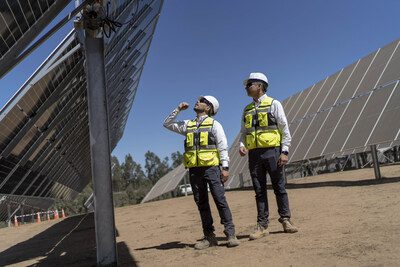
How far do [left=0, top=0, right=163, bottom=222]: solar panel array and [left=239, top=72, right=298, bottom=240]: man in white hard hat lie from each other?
3.85 meters

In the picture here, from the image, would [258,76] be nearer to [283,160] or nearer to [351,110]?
[283,160]

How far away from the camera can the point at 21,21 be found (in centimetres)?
780

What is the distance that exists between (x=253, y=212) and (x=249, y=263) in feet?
14.1

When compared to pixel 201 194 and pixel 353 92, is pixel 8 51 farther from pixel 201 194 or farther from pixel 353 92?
pixel 353 92

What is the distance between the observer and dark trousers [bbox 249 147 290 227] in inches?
206

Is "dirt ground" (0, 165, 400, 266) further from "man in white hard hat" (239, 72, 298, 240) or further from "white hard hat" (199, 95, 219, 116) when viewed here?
"white hard hat" (199, 95, 219, 116)

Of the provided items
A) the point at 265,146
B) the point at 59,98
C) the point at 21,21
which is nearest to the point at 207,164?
the point at 265,146

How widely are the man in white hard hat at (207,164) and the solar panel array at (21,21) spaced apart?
3337mm

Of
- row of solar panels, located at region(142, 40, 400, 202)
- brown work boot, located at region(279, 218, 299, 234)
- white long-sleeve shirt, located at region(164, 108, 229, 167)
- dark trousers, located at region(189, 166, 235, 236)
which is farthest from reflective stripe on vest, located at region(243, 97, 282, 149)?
row of solar panels, located at region(142, 40, 400, 202)

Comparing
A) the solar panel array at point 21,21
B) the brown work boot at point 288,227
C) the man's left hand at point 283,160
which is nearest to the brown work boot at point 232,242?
the brown work boot at point 288,227

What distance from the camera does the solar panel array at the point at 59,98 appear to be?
11.5 metres

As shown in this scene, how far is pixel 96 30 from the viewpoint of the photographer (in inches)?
201

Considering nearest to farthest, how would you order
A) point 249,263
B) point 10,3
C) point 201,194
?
point 249,263
point 201,194
point 10,3

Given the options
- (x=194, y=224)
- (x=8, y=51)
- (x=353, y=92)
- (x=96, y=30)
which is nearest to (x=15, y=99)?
(x=8, y=51)
